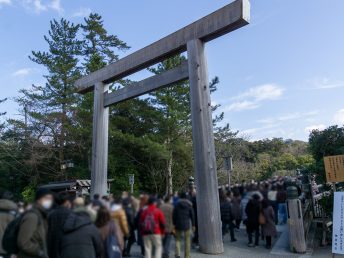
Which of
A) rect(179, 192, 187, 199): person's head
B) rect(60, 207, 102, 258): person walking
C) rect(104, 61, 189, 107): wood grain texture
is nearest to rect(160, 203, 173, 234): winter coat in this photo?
rect(179, 192, 187, 199): person's head

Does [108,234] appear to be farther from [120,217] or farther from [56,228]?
[56,228]

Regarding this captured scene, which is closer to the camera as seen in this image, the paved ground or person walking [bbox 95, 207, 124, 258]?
person walking [bbox 95, 207, 124, 258]

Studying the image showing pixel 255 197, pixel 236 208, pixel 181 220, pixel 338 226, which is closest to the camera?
pixel 181 220

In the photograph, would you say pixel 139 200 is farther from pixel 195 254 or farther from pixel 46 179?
pixel 195 254

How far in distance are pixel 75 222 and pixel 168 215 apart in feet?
2.92

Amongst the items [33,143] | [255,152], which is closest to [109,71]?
[33,143]

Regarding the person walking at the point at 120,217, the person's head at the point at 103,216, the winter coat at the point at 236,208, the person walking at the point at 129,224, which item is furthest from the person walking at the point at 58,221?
the winter coat at the point at 236,208

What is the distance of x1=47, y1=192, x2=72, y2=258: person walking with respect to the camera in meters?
3.27

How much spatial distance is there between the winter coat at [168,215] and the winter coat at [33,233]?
113cm

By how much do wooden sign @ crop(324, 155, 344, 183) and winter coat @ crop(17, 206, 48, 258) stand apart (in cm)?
765

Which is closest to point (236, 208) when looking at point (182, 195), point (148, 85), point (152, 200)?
point (182, 195)

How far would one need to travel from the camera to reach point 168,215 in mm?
3398

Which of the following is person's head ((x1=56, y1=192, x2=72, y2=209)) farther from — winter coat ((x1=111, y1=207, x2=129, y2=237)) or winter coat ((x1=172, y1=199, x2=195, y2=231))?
winter coat ((x1=172, y1=199, x2=195, y2=231))

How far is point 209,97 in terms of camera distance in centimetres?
693
